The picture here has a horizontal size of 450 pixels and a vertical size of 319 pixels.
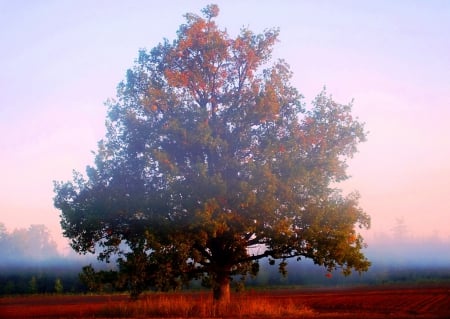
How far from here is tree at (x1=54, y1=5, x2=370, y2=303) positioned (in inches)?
1016

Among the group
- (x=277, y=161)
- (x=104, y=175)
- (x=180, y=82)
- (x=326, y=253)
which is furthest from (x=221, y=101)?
(x=326, y=253)

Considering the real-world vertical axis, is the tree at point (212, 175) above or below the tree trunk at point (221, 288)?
above

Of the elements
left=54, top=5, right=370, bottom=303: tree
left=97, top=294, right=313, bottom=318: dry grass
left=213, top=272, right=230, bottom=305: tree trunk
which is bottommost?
left=97, top=294, right=313, bottom=318: dry grass

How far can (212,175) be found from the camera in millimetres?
27625

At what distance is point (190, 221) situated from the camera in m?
24.8

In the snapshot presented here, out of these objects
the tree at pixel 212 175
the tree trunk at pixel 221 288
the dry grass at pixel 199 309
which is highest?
the tree at pixel 212 175

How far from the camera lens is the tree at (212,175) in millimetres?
25797

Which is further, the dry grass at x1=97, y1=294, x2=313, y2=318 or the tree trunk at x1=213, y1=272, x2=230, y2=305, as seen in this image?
the tree trunk at x1=213, y1=272, x2=230, y2=305

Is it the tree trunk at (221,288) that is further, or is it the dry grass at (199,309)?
the tree trunk at (221,288)

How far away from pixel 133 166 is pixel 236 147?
5.64 metres

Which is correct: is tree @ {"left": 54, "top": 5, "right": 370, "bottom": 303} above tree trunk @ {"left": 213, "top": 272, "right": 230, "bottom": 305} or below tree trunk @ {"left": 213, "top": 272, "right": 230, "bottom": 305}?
above

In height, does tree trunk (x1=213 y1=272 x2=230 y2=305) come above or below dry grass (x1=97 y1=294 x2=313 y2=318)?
above

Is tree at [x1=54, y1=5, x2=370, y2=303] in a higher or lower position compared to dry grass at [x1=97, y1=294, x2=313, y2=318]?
higher

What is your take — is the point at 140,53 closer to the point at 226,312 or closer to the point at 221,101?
the point at 221,101
